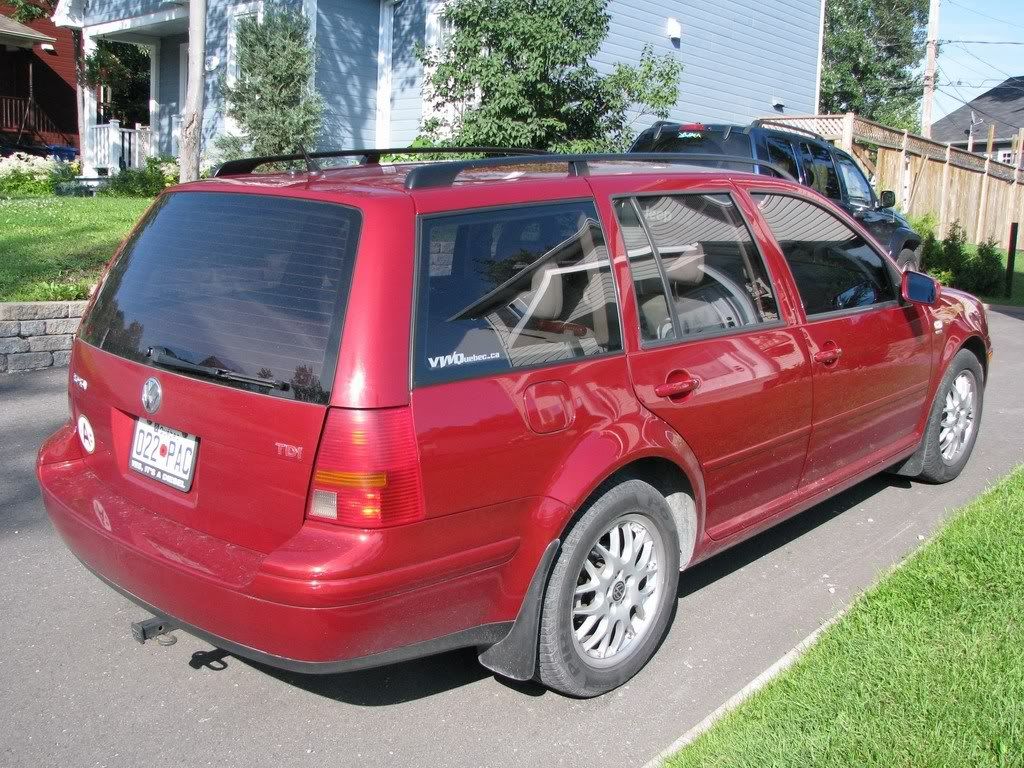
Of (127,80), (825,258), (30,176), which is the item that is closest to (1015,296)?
(825,258)

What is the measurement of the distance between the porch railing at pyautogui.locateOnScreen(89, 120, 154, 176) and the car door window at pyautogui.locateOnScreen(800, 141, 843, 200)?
15.4 metres

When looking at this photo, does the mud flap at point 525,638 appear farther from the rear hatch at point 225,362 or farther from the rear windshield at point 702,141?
the rear windshield at point 702,141

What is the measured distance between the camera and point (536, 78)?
13773mm

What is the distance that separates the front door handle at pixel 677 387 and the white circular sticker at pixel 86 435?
2.01 metres

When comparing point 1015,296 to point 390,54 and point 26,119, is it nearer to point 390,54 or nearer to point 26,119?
point 390,54

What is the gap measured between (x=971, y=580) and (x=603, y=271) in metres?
2.08

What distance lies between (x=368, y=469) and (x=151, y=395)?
0.90m

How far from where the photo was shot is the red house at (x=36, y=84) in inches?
1125

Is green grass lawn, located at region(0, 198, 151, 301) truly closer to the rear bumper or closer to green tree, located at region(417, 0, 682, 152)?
green tree, located at region(417, 0, 682, 152)

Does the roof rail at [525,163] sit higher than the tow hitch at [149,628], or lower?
higher

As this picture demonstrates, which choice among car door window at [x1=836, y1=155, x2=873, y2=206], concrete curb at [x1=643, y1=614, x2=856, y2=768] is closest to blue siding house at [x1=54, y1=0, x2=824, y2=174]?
car door window at [x1=836, y1=155, x2=873, y2=206]

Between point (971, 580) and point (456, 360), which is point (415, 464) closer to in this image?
point (456, 360)

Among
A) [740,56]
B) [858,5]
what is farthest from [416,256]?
[858,5]

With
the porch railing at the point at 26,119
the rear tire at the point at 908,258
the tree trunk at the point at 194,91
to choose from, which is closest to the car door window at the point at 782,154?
the rear tire at the point at 908,258
